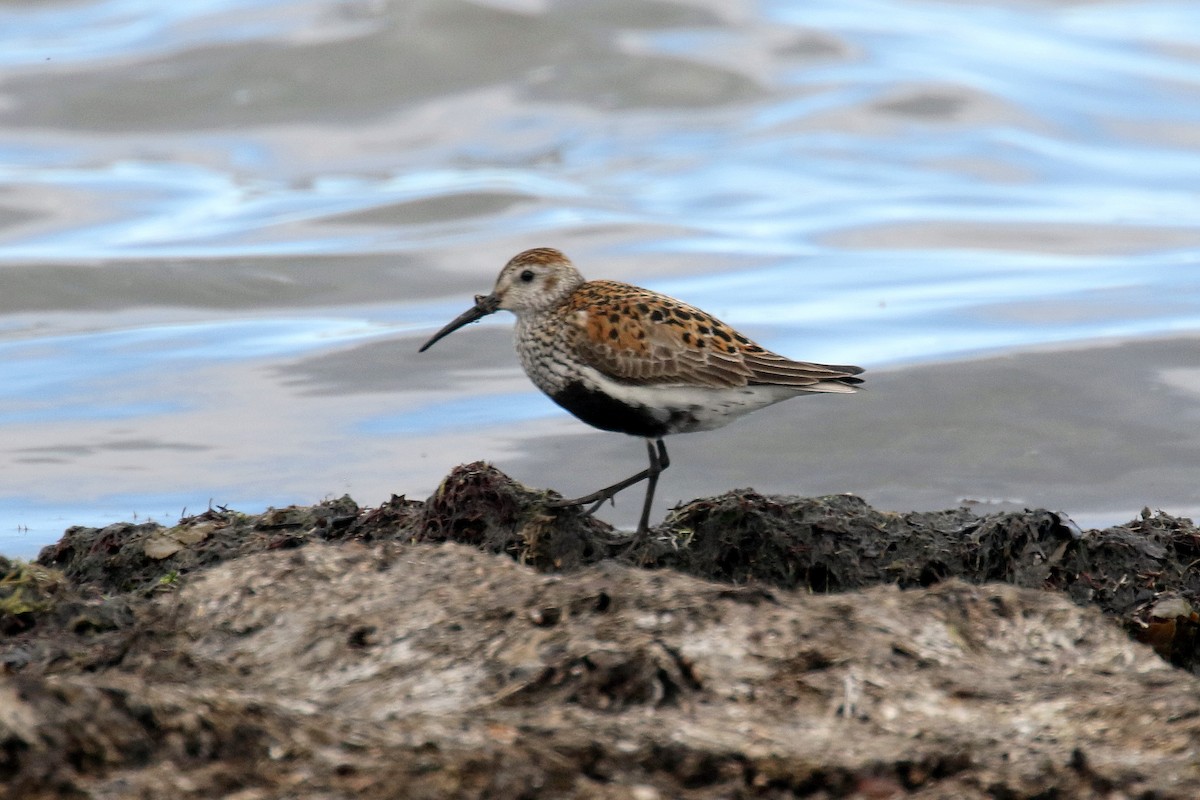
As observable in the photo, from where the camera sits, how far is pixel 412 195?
58.7 feet

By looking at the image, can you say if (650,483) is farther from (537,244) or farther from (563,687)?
(537,244)

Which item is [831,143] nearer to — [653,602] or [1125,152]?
[1125,152]

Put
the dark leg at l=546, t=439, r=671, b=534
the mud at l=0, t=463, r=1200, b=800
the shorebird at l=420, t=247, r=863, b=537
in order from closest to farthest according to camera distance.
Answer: the mud at l=0, t=463, r=1200, b=800, the dark leg at l=546, t=439, r=671, b=534, the shorebird at l=420, t=247, r=863, b=537

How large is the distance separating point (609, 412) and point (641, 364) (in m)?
0.26

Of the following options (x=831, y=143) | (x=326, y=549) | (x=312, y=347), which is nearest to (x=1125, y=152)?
(x=831, y=143)

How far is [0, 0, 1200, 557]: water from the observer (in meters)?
10.2

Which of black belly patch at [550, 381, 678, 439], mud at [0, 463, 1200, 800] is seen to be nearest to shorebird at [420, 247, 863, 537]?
black belly patch at [550, 381, 678, 439]

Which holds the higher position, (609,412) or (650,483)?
(609,412)

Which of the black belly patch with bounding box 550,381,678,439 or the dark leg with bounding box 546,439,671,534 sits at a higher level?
the black belly patch with bounding box 550,381,678,439

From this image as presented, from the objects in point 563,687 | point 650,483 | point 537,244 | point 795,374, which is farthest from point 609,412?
point 537,244

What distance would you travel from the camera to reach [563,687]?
3.87 metres

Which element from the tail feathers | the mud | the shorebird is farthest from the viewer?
the tail feathers

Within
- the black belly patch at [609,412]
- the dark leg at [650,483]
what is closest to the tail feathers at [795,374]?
the black belly patch at [609,412]

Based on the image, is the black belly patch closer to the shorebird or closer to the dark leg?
the shorebird
